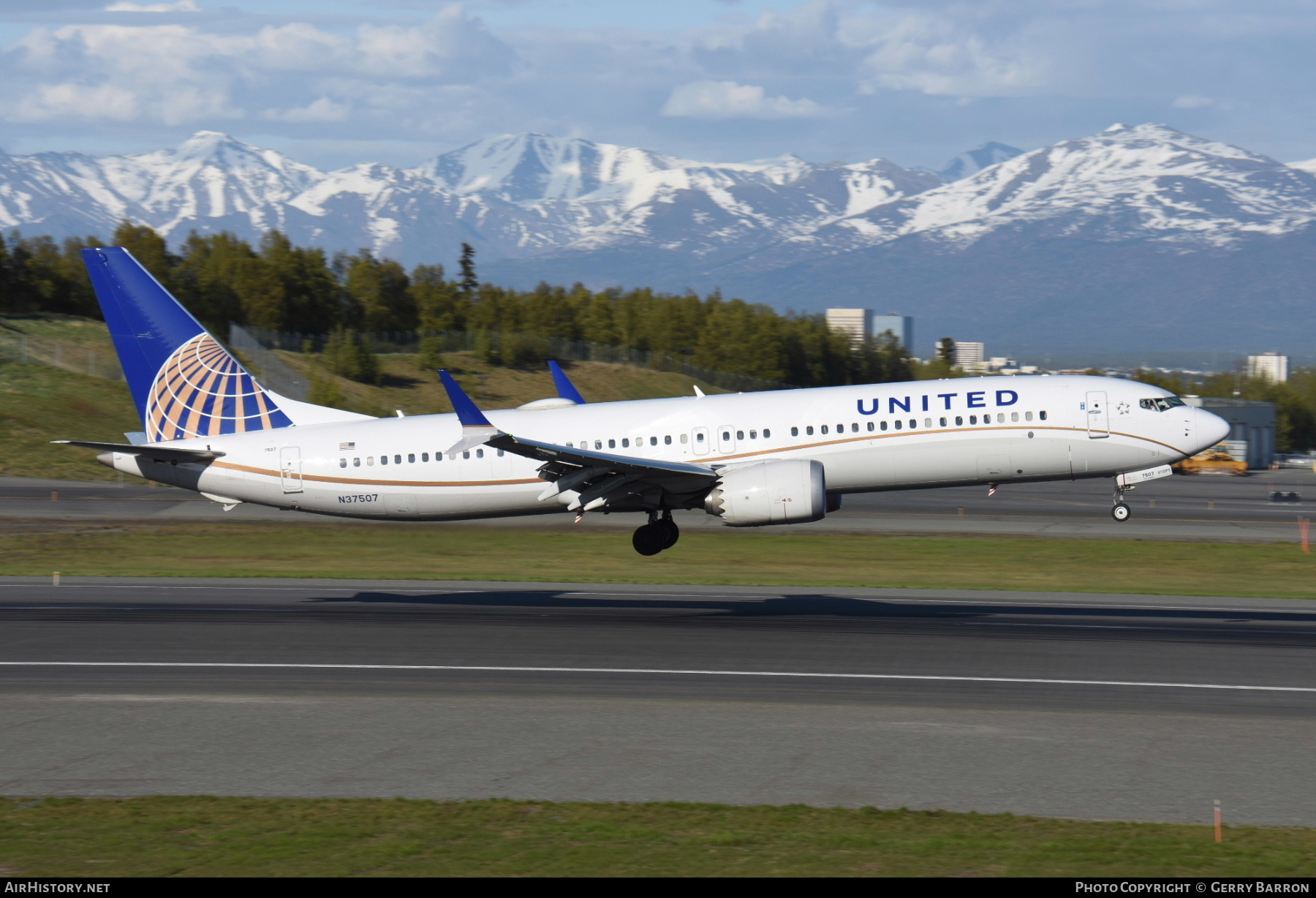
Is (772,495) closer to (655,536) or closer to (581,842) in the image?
(655,536)

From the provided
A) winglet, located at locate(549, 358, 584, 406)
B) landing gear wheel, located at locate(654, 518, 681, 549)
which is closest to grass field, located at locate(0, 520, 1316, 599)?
winglet, located at locate(549, 358, 584, 406)

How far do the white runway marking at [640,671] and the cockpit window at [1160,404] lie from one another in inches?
455

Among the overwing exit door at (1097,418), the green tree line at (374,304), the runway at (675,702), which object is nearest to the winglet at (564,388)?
the runway at (675,702)

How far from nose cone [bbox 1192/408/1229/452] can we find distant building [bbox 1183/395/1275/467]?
301ft

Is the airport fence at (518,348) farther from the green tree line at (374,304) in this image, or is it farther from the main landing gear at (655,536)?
the main landing gear at (655,536)

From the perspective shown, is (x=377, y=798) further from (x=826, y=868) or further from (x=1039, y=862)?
(x=1039, y=862)

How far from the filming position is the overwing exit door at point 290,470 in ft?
115

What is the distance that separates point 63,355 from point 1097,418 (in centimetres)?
9024

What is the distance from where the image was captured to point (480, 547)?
48594 mm

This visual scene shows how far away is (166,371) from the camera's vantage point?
36.5 m

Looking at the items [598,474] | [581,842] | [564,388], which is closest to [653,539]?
[598,474]

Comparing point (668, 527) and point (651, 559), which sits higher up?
point (668, 527)

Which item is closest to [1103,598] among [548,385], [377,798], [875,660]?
[875,660]

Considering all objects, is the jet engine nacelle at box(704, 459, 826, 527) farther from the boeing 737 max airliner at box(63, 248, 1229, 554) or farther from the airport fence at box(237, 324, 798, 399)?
the airport fence at box(237, 324, 798, 399)
